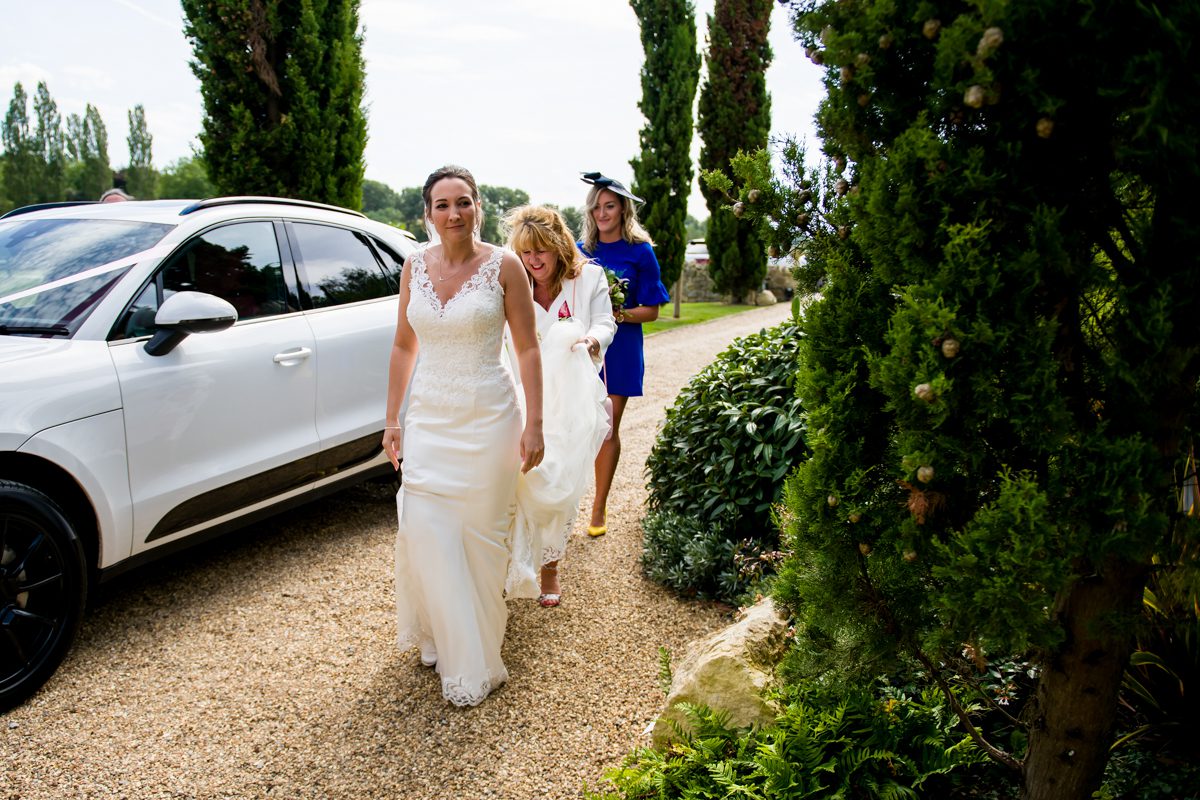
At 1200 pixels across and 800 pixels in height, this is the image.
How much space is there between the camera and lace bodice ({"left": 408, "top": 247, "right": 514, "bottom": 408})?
136 inches

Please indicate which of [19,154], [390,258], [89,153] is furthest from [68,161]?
[390,258]

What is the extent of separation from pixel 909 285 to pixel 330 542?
14.2 ft

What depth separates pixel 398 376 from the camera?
3775 mm

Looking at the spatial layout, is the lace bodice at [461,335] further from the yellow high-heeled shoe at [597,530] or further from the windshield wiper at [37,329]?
the yellow high-heeled shoe at [597,530]

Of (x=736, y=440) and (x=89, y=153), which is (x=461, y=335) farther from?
(x=89, y=153)

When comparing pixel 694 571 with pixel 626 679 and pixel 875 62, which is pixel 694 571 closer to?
pixel 626 679

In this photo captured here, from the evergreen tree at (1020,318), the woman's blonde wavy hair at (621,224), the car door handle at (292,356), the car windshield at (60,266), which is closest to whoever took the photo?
the evergreen tree at (1020,318)

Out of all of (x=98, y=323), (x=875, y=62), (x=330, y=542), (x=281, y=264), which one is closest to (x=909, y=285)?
(x=875, y=62)

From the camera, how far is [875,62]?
164 centimetres

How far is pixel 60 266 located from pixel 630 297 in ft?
10.2

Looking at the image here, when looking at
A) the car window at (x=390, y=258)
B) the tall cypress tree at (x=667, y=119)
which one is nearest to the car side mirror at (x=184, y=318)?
the car window at (x=390, y=258)

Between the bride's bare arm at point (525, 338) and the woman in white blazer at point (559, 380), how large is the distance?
24cm

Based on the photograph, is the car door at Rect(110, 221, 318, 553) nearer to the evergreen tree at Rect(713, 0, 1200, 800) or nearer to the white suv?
the white suv

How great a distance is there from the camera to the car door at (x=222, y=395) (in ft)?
11.9
